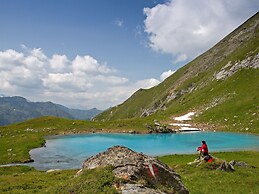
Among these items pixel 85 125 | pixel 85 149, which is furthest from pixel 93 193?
pixel 85 125

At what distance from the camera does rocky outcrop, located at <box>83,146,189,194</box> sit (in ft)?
59.6

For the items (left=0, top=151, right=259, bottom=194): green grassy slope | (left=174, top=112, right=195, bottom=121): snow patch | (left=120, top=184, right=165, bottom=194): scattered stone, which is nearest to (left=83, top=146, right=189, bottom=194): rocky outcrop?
(left=120, top=184, right=165, bottom=194): scattered stone

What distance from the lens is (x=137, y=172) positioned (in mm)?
19453

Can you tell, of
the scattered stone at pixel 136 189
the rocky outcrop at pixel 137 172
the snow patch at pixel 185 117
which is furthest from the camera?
the snow patch at pixel 185 117

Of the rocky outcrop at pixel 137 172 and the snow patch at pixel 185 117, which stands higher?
the snow patch at pixel 185 117

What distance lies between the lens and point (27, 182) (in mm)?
30641

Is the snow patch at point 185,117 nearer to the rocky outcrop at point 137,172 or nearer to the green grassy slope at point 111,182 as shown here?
the green grassy slope at point 111,182

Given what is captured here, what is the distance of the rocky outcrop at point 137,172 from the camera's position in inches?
715

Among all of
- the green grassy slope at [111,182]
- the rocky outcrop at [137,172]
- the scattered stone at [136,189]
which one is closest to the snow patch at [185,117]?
the green grassy slope at [111,182]

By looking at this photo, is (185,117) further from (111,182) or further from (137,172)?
(111,182)

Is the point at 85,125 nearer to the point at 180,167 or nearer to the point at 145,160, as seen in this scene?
the point at 180,167

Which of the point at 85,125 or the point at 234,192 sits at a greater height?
the point at 85,125

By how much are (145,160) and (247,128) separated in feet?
273

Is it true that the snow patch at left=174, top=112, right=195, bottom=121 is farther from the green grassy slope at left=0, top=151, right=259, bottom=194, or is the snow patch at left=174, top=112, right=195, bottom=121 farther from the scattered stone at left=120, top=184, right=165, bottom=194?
the scattered stone at left=120, top=184, right=165, bottom=194
